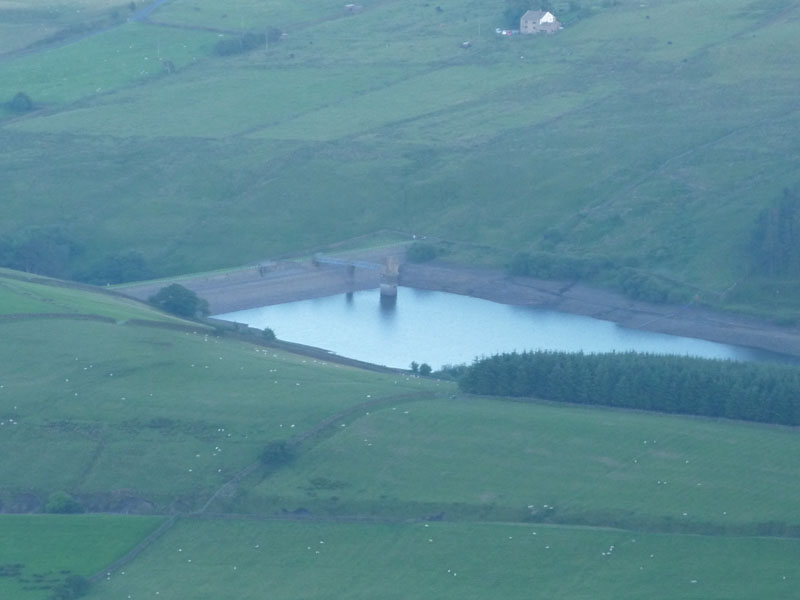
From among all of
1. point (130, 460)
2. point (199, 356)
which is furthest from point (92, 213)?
point (130, 460)

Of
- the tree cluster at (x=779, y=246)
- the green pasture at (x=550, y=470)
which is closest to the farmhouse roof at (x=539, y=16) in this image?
the tree cluster at (x=779, y=246)

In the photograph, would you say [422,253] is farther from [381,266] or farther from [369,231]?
[369,231]

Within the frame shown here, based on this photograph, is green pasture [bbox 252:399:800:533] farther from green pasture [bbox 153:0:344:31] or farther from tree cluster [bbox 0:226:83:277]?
green pasture [bbox 153:0:344:31]

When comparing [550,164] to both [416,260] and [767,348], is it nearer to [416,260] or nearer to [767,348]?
[416,260]

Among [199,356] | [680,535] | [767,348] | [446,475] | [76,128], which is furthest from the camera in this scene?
[76,128]

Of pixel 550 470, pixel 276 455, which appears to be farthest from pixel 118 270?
pixel 550 470

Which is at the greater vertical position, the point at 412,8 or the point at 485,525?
the point at 412,8

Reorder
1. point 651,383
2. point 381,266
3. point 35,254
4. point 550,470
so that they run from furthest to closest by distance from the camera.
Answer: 1. point 381,266
2. point 35,254
3. point 651,383
4. point 550,470
